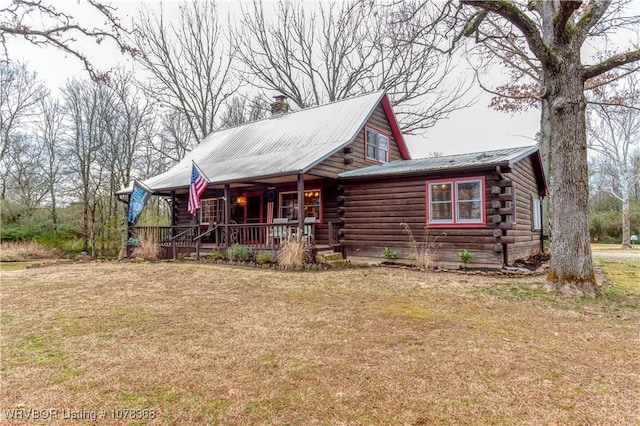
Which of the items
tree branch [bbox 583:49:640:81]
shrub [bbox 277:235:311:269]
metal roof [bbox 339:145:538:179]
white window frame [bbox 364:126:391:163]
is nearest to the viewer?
tree branch [bbox 583:49:640:81]

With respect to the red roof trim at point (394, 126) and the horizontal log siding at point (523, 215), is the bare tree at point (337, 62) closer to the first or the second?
the red roof trim at point (394, 126)

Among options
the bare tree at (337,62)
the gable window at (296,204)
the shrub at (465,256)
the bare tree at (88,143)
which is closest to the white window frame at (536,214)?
the shrub at (465,256)

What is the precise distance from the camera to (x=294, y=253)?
406 inches

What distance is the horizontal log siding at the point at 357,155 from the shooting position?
40.7 feet

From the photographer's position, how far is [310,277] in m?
8.90

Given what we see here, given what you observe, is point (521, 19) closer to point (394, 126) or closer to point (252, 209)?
point (394, 126)

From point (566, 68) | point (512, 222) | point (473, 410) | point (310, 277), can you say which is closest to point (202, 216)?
point (310, 277)

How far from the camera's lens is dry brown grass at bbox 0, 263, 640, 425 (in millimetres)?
2643

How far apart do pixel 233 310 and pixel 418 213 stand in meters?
7.42

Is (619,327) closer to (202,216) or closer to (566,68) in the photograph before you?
(566,68)

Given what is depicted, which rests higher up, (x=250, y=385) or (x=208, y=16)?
(x=208, y=16)

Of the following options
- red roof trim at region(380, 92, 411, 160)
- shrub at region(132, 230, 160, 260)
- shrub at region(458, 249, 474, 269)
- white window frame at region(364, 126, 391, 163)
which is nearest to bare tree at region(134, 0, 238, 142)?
shrub at region(132, 230, 160, 260)

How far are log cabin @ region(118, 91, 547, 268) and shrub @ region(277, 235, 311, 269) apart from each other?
470 millimetres

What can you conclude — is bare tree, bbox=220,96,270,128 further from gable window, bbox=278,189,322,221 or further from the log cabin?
gable window, bbox=278,189,322,221
